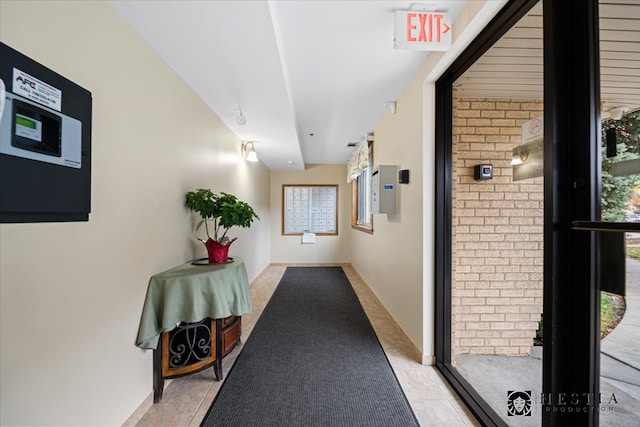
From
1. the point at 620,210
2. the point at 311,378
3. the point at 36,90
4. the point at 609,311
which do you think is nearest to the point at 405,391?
the point at 311,378

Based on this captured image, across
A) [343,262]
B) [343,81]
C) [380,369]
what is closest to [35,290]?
[380,369]

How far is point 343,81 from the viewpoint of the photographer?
2406 millimetres

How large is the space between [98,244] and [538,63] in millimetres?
2439

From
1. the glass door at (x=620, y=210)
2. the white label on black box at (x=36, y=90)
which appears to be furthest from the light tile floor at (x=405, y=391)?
the white label on black box at (x=36, y=90)

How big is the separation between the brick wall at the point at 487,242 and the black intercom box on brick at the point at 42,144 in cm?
235

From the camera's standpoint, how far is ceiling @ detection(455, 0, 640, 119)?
0.91 meters

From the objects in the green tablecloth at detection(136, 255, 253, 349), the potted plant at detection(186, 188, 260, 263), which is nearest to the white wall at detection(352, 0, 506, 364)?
the potted plant at detection(186, 188, 260, 263)

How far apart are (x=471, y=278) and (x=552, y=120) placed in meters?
1.46

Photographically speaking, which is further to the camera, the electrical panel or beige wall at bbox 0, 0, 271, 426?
the electrical panel

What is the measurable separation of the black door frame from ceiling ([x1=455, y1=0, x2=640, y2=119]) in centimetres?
4

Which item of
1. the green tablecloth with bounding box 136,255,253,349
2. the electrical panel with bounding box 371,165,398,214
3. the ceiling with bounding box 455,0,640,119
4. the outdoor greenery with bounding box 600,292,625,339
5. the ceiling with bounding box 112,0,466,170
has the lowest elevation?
the green tablecloth with bounding box 136,255,253,349

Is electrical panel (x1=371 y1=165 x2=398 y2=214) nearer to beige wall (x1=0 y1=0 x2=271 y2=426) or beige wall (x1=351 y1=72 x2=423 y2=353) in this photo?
beige wall (x1=351 y1=72 x2=423 y2=353)

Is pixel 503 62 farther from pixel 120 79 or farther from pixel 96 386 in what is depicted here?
pixel 96 386

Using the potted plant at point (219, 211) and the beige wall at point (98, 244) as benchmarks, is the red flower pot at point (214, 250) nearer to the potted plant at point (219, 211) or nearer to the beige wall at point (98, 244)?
the potted plant at point (219, 211)
